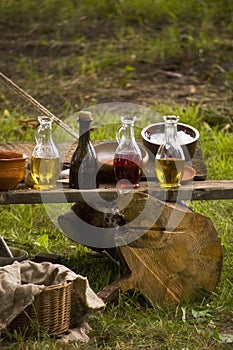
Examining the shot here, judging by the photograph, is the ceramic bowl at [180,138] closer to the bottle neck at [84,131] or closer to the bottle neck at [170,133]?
the bottle neck at [170,133]

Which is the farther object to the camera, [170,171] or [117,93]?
[117,93]

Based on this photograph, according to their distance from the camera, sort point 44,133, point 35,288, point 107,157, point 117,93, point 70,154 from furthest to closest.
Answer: point 117,93
point 70,154
point 107,157
point 44,133
point 35,288

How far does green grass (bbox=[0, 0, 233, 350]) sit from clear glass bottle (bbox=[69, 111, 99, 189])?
568 mm

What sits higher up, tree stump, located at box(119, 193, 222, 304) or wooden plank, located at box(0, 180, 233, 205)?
wooden plank, located at box(0, 180, 233, 205)

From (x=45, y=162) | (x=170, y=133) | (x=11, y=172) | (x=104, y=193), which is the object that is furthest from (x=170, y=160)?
(x=11, y=172)

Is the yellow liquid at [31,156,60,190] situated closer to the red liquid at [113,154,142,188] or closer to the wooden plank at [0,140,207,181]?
the red liquid at [113,154,142,188]

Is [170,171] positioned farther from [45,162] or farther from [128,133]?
[45,162]

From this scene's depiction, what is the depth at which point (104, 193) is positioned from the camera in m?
4.04

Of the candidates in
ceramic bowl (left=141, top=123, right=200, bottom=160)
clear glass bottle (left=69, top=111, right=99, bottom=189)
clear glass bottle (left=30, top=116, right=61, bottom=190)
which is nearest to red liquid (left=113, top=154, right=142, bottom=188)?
clear glass bottle (left=69, top=111, right=99, bottom=189)

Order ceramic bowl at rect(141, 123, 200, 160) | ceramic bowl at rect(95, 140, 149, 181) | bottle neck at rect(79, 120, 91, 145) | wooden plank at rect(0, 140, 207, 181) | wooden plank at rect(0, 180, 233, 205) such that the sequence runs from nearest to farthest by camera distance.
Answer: wooden plank at rect(0, 180, 233, 205)
bottle neck at rect(79, 120, 91, 145)
ceramic bowl at rect(95, 140, 149, 181)
wooden plank at rect(0, 140, 207, 181)
ceramic bowl at rect(141, 123, 200, 160)

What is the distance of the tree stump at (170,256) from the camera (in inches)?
161

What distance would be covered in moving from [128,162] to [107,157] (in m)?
0.37

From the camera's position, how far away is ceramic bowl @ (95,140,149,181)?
14.0 feet

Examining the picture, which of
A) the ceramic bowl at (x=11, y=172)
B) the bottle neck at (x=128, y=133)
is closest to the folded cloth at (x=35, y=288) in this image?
the ceramic bowl at (x=11, y=172)
